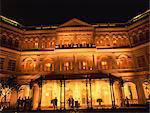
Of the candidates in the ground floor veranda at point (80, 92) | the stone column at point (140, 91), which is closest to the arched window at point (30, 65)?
the ground floor veranda at point (80, 92)

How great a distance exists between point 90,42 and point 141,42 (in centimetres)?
999

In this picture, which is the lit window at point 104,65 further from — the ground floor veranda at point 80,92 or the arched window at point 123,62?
the ground floor veranda at point 80,92

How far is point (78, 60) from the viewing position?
103 feet

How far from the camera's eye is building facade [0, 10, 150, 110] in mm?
28303

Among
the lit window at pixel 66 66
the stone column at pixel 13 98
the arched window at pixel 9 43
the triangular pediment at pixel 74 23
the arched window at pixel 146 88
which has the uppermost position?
the triangular pediment at pixel 74 23

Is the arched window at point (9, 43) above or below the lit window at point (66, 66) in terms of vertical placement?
above

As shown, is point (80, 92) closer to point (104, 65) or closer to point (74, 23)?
point (104, 65)

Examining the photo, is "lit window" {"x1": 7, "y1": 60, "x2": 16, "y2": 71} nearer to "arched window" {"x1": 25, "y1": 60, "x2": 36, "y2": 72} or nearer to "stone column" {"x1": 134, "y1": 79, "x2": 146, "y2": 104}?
"arched window" {"x1": 25, "y1": 60, "x2": 36, "y2": 72}

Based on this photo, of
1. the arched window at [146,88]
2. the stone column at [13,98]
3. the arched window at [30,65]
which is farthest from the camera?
the arched window at [30,65]

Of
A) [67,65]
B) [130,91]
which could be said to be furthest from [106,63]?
[67,65]

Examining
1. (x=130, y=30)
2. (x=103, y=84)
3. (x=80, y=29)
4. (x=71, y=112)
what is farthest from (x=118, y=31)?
(x=71, y=112)

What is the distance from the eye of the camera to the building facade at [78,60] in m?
28.3

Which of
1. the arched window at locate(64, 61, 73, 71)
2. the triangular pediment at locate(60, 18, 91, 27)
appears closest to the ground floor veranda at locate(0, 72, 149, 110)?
the arched window at locate(64, 61, 73, 71)

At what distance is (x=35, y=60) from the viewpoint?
33.9m
